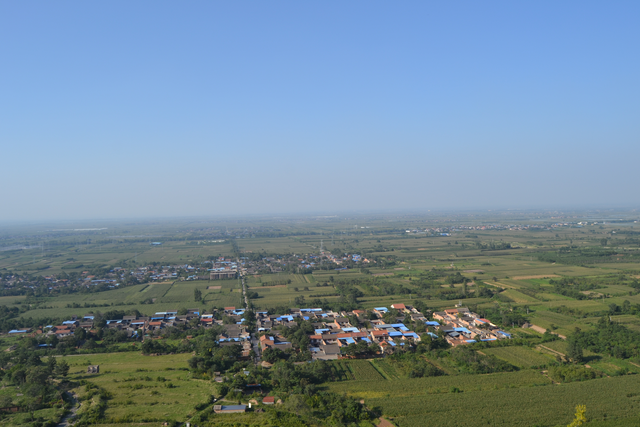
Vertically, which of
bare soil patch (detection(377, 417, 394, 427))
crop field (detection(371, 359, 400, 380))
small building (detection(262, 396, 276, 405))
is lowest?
crop field (detection(371, 359, 400, 380))

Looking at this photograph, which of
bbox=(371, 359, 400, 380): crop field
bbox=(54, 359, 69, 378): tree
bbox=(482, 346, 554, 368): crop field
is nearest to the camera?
bbox=(54, 359, 69, 378): tree

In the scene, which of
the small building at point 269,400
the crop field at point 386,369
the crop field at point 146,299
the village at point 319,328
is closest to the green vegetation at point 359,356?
the crop field at point 386,369

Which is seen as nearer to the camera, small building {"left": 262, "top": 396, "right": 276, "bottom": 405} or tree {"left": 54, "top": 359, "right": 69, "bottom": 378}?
small building {"left": 262, "top": 396, "right": 276, "bottom": 405}

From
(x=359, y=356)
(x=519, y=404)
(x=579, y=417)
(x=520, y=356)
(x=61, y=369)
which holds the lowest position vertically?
(x=359, y=356)

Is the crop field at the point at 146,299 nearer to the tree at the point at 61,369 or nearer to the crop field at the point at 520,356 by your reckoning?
the tree at the point at 61,369

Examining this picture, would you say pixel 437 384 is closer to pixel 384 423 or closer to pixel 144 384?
pixel 384 423

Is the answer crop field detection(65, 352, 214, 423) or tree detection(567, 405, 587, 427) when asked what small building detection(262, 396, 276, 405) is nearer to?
crop field detection(65, 352, 214, 423)

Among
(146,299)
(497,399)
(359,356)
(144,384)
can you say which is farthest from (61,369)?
(497,399)

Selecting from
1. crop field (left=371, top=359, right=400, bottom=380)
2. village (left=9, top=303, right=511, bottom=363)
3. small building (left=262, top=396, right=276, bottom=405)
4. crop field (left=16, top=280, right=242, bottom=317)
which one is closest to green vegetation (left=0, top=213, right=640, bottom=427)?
crop field (left=371, top=359, right=400, bottom=380)
